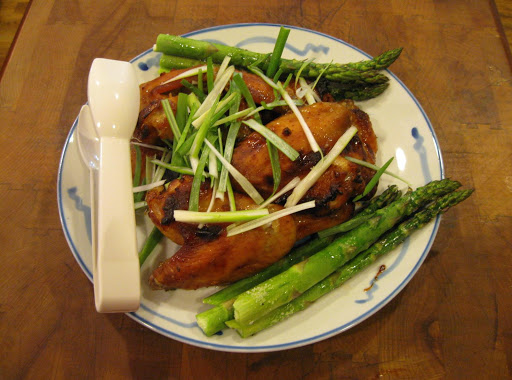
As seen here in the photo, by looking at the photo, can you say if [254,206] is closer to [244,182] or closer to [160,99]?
[244,182]

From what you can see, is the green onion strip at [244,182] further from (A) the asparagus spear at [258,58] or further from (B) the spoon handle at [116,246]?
(A) the asparagus spear at [258,58]

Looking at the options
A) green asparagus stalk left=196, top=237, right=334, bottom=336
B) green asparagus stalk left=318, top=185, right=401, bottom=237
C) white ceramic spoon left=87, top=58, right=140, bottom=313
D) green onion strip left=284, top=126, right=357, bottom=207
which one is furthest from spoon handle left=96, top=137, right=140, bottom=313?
green asparagus stalk left=318, top=185, right=401, bottom=237

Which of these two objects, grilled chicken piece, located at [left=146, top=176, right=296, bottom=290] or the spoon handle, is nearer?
the spoon handle

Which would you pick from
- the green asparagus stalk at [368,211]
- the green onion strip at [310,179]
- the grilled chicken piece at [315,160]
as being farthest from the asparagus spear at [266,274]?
the green onion strip at [310,179]

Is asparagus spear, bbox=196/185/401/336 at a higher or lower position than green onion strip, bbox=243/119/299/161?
lower

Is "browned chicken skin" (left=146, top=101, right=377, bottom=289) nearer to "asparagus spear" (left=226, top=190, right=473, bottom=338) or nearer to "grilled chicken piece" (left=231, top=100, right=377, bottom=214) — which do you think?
"grilled chicken piece" (left=231, top=100, right=377, bottom=214)

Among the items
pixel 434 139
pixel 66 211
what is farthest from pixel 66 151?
pixel 434 139

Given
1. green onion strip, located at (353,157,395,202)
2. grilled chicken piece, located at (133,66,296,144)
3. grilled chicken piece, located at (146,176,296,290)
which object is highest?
grilled chicken piece, located at (133,66,296,144)
